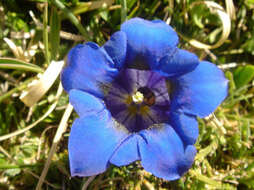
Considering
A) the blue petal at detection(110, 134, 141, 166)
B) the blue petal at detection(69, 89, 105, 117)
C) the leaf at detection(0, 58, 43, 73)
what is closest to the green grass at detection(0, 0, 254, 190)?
the leaf at detection(0, 58, 43, 73)

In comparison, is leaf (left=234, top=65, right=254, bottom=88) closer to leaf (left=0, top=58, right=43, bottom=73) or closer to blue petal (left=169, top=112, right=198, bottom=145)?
blue petal (left=169, top=112, right=198, bottom=145)

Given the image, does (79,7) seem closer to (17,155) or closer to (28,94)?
(28,94)

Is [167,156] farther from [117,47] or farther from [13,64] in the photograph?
[13,64]

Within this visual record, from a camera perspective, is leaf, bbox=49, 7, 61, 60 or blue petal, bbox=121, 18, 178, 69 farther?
leaf, bbox=49, 7, 61, 60

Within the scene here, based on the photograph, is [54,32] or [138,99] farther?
[54,32]

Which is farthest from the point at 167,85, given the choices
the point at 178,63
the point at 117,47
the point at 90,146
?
the point at 90,146

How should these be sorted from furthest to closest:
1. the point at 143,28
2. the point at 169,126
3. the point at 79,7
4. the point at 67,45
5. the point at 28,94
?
the point at 67,45, the point at 79,7, the point at 28,94, the point at 169,126, the point at 143,28

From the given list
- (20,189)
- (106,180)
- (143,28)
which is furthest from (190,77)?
(20,189)
